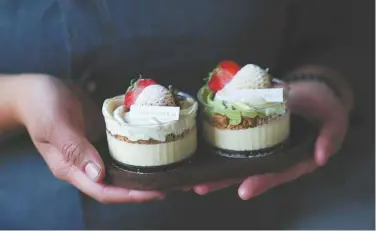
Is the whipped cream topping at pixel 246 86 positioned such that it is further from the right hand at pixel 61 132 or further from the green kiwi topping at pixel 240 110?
the right hand at pixel 61 132

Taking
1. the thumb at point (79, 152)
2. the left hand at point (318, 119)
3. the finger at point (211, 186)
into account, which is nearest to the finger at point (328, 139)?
the left hand at point (318, 119)

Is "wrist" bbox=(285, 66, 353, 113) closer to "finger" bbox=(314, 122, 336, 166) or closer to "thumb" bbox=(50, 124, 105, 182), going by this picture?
"finger" bbox=(314, 122, 336, 166)

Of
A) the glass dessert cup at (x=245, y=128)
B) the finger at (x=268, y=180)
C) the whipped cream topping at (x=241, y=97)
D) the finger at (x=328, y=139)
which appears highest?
the whipped cream topping at (x=241, y=97)

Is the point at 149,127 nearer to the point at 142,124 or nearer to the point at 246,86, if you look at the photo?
the point at 142,124

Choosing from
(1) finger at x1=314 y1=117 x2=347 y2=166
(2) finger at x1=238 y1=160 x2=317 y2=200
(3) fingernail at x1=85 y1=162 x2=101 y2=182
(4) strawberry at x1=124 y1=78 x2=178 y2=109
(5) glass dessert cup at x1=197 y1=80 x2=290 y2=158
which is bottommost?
(2) finger at x1=238 y1=160 x2=317 y2=200

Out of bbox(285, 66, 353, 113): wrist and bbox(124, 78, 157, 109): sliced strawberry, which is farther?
bbox(285, 66, 353, 113): wrist

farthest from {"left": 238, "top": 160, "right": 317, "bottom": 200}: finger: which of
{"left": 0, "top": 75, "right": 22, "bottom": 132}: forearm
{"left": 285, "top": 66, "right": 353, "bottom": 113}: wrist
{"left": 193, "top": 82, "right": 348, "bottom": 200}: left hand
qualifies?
{"left": 0, "top": 75, "right": 22, "bottom": 132}: forearm

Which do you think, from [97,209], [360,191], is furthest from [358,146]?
[97,209]
